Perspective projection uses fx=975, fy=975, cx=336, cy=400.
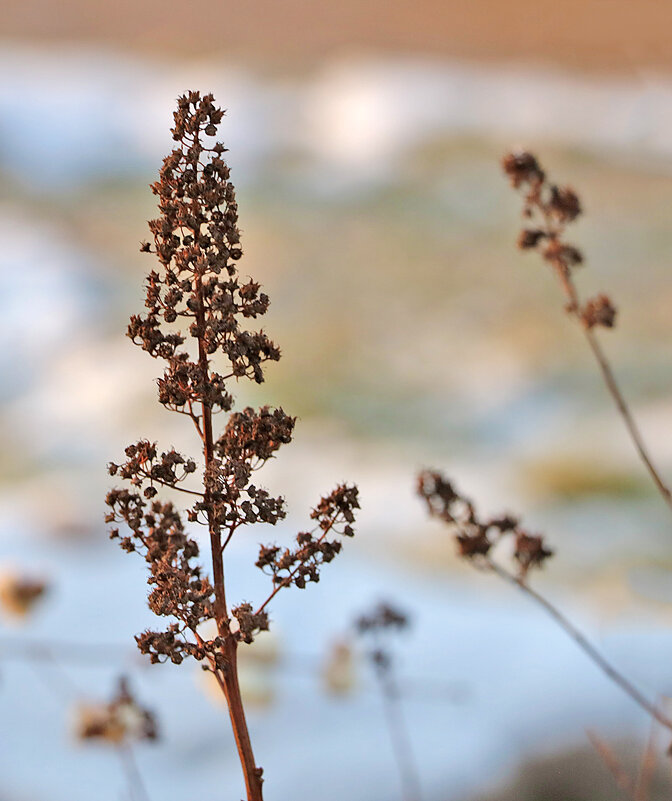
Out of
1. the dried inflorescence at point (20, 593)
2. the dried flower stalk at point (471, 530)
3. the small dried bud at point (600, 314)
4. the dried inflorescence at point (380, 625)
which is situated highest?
the dried inflorescence at point (20, 593)

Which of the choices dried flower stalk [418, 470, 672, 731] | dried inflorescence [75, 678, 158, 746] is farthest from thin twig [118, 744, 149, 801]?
dried flower stalk [418, 470, 672, 731]

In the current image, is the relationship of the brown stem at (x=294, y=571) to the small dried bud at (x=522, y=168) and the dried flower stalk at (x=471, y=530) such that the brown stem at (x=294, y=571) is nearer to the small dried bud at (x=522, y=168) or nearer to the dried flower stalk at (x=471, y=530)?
the dried flower stalk at (x=471, y=530)

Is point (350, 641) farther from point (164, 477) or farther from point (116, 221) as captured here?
point (164, 477)

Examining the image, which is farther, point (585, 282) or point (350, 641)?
point (585, 282)

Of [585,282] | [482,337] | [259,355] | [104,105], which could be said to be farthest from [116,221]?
[259,355]

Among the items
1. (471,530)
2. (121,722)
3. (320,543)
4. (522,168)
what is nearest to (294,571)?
(320,543)

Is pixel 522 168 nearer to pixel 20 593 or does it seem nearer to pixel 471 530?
pixel 471 530

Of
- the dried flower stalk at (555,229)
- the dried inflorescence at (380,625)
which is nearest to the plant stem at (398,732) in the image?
the dried inflorescence at (380,625)
